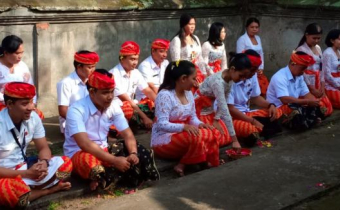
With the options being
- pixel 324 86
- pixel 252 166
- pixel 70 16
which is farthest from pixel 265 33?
pixel 252 166

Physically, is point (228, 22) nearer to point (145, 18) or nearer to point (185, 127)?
point (145, 18)

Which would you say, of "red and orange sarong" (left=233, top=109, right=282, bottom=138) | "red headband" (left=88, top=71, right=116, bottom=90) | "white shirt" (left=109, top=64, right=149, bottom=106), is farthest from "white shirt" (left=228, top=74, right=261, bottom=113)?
"red headband" (left=88, top=71, right=116, bottom=90)

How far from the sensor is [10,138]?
4457 millimetres

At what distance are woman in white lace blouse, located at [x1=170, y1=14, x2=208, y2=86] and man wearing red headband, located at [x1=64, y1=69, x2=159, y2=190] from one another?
313 centimetres

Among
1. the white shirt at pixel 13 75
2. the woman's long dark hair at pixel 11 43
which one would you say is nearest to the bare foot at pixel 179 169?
the white shirt at pixel 13 75

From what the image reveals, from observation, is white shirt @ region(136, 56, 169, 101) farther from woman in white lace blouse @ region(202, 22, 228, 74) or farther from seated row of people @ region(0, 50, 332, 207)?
seated row of people @ region(0, 50, 332, 207)

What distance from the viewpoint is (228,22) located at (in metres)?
9.91

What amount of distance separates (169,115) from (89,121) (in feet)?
2.95

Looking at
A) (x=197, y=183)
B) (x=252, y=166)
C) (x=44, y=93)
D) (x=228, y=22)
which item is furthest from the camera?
(x=228, y=22)

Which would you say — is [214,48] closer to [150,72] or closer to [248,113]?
[150,72]

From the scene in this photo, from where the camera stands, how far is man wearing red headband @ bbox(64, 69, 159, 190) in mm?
4699

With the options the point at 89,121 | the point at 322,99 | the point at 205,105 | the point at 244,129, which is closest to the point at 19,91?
the point at 89,121

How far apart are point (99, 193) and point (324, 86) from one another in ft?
14.7

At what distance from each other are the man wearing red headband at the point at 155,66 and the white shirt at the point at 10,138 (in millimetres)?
2766
